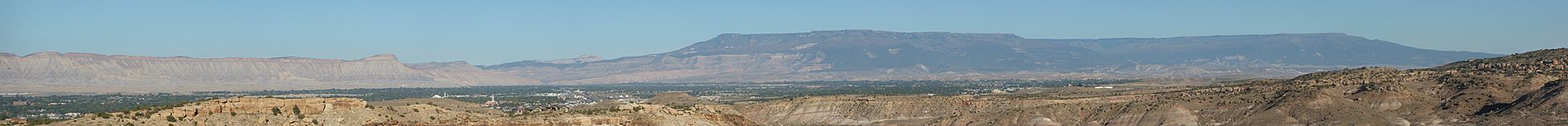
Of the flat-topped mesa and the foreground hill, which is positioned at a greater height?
the flat-topped mesa

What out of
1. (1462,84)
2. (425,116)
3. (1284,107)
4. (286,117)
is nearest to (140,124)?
(286,117)

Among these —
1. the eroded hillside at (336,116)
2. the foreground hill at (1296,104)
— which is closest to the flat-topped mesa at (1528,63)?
the foreground hill at (1296,104)

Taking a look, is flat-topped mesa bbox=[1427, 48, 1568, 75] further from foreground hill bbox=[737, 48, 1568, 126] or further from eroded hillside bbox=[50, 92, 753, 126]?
eroded hillside bbox=[50, 92, 753, 126]

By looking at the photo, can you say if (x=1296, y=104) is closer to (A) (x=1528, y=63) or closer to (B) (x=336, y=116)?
(A) (x=1528, y=63)

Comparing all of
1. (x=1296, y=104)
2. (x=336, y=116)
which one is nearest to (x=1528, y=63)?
(x=1296, y=104)

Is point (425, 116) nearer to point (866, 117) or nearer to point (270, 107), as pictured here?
point (270, 107)

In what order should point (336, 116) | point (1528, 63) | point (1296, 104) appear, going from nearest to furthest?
1. point (336, 116)
2. point (1296, 104)
3. point (1528, 63)

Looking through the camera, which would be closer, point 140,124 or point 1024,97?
point 140,124

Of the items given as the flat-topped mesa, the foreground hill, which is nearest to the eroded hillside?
the foreground hill
